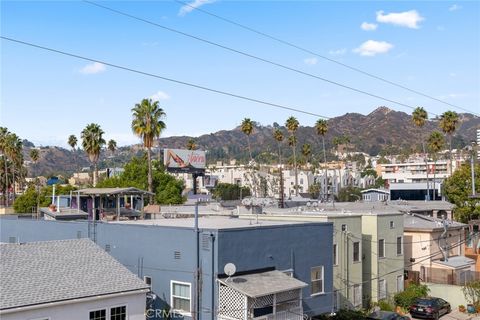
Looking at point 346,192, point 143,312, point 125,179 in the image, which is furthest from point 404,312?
point 346,192

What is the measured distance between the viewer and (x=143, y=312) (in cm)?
2205

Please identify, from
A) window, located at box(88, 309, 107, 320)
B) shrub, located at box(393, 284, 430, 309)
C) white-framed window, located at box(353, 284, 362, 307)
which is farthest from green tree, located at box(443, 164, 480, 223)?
window, located at box(88, 309, 107, 320)

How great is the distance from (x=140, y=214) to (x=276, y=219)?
1156 centimetres

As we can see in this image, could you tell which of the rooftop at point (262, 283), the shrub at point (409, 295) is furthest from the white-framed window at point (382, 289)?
the rooftop at point (262, 283)

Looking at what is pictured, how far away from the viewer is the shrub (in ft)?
119

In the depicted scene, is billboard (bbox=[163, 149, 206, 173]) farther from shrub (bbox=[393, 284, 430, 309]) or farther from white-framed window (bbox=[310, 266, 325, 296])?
white-framed window (bbox=[310, 266, 325, 296])

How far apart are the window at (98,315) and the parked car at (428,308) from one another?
21291 mm

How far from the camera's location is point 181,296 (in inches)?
936

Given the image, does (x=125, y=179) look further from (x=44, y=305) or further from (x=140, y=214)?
(x=44, y=305)

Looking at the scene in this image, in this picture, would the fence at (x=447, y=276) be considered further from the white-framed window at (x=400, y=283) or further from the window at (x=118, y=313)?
the window at (x=118, y=313)

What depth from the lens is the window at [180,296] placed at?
927 inches

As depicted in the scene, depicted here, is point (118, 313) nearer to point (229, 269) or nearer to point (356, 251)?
point (229, 269)

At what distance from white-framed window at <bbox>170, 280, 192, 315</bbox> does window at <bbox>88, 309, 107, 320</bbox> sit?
3.77 meters

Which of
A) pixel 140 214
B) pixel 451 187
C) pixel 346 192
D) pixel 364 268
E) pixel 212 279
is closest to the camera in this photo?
pixel 212 279
